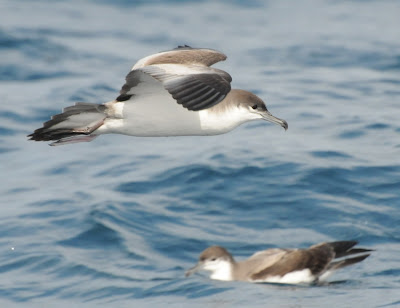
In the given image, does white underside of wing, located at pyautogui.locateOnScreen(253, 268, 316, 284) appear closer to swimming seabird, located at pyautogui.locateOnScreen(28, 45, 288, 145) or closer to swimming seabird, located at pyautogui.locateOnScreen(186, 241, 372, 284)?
swimming seabird, located at pyautogui.locateOnScreen(186, 241, 372, 284)

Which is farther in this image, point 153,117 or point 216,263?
point 216,263

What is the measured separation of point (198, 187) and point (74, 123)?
194 inches

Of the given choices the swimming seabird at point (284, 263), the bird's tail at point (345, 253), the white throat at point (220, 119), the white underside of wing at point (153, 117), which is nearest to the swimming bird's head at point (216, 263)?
the swimming seabird at point (284, 263)

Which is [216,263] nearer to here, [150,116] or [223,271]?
[223,271]

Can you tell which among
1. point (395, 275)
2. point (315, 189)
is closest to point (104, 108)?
point (395, 275)

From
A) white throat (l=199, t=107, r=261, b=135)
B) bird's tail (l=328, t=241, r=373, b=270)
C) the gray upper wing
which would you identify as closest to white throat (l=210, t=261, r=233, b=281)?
bird's tail (l=328, t=241, r=373, b=270)

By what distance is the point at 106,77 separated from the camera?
19.8 metres

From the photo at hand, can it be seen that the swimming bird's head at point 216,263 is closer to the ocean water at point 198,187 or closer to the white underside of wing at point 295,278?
the ocean water at point 198,187

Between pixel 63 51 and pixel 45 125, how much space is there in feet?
44.2

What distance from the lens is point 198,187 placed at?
1352 centimetres

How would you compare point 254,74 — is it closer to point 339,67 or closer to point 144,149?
point 339,67

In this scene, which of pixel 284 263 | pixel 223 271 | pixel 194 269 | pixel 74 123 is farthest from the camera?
pixel 223 271

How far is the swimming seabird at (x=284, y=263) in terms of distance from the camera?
36.5 feet

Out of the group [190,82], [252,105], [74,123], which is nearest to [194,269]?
[252,105]
